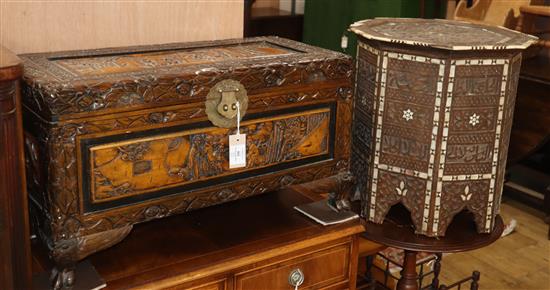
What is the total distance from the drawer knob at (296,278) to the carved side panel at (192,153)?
0.30 m

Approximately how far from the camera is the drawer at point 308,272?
1.77 metres

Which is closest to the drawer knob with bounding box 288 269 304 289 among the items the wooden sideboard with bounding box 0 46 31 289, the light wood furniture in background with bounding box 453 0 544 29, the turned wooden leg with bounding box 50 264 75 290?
the turned wooden leg with bounding box 50 264 75 290

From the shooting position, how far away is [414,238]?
2.03m

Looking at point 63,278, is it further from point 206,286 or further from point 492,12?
point 492,12

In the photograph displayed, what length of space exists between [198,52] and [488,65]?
2.55 ft

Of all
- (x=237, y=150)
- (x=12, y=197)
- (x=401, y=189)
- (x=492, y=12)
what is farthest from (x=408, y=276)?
(x=492, y=12)

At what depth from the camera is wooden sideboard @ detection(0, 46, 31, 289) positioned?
1.30 m

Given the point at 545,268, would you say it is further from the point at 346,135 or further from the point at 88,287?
the point at 88,287

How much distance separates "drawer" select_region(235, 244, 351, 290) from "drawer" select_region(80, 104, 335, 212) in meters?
0.25

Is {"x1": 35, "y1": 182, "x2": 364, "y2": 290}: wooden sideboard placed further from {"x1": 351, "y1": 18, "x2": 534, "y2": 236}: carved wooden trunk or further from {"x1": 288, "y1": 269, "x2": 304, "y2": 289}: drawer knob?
{"x1": 351, "y1": 18, "x2": 534, "y2": 236}: carved wooden trunk

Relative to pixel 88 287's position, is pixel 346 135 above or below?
above

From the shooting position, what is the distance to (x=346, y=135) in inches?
74.9

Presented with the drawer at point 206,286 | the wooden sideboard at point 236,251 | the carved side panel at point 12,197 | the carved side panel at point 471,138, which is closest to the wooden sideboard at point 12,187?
the carved side panel at point 12,197

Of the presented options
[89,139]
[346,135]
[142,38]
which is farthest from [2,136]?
[346,135]
